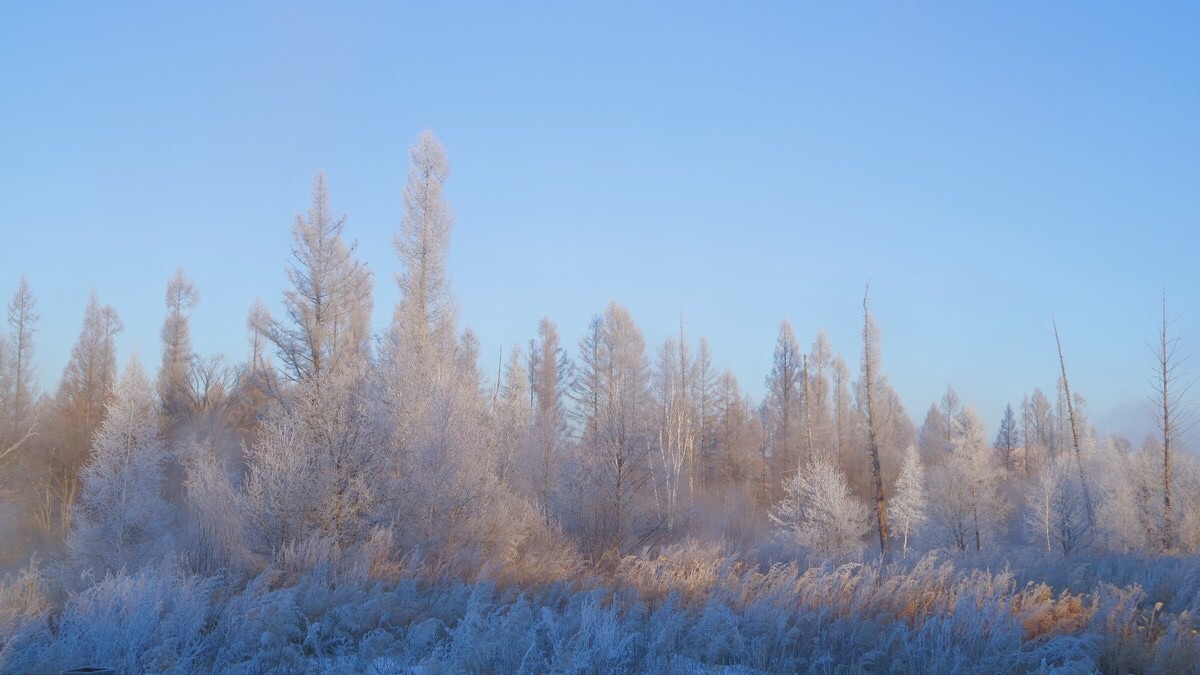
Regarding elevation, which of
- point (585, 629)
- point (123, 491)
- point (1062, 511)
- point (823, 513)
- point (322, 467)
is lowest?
point (1062, 511)

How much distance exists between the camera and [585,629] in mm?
6828

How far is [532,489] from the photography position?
30.5 metres

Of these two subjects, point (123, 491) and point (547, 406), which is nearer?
point (123, 491)

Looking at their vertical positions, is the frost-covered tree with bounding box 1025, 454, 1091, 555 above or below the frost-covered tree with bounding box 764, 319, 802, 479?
below

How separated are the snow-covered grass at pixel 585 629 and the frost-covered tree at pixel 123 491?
17178 millimetres

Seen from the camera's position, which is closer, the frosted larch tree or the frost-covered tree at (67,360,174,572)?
the frost-covered tree at (67,360,174,572)

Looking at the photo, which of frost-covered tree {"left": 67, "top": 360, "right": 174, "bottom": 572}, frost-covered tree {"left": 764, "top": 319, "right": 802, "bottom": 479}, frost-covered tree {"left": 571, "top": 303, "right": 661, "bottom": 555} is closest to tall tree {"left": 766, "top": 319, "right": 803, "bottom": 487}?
frost-covered tree {"left": 764, "top": 319, "right": 802, "bottom": 479}

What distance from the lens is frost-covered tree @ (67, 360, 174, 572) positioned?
24.1 metres

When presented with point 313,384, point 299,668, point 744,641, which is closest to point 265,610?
point 299,668

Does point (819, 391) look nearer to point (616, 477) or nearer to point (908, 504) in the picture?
point (908, 504)

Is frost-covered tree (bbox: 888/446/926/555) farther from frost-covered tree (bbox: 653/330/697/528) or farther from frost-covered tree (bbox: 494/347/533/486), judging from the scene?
frost-covered tree (bbox: 494/347/533/486)

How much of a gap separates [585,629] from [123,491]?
23.7 meters

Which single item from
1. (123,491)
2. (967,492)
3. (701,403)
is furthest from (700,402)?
(123,491)

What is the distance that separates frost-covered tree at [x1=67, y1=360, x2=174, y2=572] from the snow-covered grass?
56.4 feet
